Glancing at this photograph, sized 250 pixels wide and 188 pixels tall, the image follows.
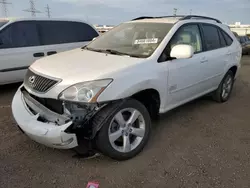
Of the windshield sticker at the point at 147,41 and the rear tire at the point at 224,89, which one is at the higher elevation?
the windshield sticker at the point at 147,41

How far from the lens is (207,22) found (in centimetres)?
432

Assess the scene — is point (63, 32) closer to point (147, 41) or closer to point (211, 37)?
point (147, 41)

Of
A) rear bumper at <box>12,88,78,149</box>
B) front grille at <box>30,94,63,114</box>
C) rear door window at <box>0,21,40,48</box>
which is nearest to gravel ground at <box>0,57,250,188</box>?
rear bumper at <box>12,88,78,149</box>

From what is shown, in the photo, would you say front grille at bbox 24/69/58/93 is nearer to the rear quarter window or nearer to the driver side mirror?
the driver side mirror

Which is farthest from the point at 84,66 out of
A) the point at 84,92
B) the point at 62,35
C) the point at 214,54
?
the point at 62,35

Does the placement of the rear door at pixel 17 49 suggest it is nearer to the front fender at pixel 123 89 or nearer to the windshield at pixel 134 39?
the windshield at pixel 134 39

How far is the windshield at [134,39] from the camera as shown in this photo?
328cm

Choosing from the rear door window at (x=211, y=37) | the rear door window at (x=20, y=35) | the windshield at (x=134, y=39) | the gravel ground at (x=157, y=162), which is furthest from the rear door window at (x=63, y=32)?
the rear door window at (x=211, y=37)

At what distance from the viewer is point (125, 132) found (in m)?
2.81

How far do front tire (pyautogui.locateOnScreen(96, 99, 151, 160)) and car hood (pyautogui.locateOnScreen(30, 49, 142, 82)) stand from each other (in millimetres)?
395

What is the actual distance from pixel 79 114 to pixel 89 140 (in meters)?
0.28

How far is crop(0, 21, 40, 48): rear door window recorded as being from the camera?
505cm

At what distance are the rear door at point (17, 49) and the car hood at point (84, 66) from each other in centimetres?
217

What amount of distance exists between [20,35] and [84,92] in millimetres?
3508
